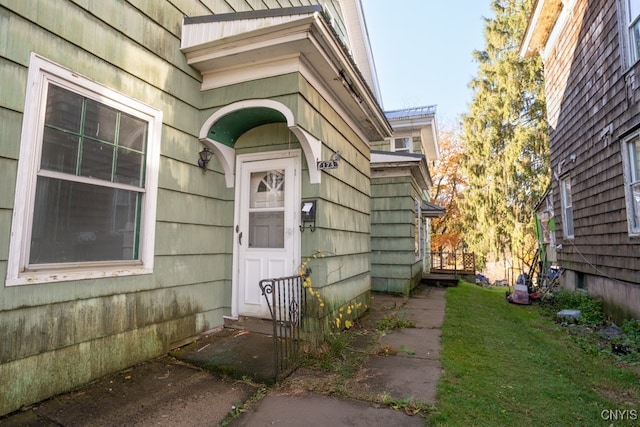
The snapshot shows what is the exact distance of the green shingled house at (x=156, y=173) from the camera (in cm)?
237

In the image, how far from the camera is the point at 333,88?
4.24 metres

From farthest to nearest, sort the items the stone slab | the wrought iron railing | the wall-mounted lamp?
1. the wall-mounted lamp
2. the wrought iron railing
3. the stone slab

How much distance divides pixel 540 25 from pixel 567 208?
449 centimetres

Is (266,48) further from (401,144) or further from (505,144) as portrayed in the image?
(505,144)

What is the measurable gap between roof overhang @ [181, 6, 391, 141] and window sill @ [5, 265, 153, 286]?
222 cm

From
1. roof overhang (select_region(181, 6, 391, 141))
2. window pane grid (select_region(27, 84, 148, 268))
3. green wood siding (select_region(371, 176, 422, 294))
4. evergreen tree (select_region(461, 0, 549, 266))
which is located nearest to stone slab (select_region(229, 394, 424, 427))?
window pane grid (select_region(27, 84, 148, 268))

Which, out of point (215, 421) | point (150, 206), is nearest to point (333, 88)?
point (150, 206)

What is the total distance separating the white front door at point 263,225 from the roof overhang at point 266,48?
3.18 feet

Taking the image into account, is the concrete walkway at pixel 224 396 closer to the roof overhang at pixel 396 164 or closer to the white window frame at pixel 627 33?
the roof overhang at pixel 396 164

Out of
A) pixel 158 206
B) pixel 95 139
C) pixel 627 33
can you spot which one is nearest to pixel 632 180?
pixel 627 33

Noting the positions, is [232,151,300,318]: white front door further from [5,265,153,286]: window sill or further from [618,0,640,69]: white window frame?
[618,0,640,69]: white window frame

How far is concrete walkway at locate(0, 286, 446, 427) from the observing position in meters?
2.23

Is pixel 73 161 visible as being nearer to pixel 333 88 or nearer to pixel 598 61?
pixel 333 88

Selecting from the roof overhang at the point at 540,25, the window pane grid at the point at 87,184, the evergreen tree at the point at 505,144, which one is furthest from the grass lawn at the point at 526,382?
the evergreen tree at the point at 505,144
